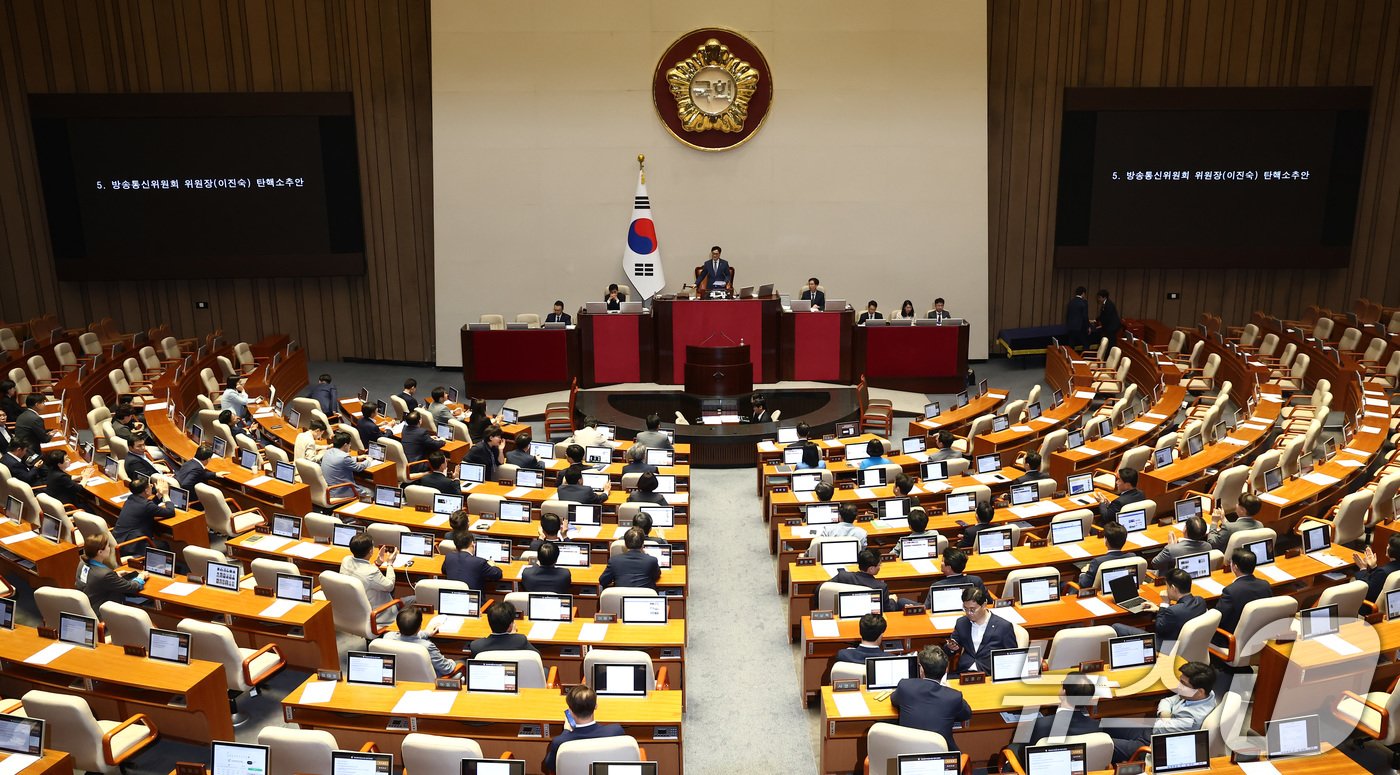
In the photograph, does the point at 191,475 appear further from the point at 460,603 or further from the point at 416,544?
the point at 460,603

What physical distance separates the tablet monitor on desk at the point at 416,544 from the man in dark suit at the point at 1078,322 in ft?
44.7

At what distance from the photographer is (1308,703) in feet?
21.6

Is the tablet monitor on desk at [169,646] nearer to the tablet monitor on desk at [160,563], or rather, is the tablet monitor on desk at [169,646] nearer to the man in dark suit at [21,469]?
the tablet monitor on desk at [160,563]

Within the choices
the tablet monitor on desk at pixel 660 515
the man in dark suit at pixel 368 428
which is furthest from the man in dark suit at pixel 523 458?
the tablet monitor on desk at pixel 660 515

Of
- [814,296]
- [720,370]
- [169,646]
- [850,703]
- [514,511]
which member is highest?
[814,296]

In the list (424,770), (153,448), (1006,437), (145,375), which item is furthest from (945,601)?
(145,375)

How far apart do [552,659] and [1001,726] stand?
3.05 m

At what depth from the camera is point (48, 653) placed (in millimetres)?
6664

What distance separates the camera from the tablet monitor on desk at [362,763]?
520cm

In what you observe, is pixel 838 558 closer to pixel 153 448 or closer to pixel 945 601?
pixel 945 601

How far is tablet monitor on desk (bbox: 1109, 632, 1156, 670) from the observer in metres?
6.42

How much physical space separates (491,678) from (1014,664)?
3308mm

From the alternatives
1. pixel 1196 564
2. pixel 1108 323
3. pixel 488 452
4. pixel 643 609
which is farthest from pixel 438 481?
pixel 1108 323

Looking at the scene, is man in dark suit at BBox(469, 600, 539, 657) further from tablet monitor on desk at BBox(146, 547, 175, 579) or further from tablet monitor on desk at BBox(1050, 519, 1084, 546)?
tablet monitor on desk at BBox(1050, 519, 1084, 546)
